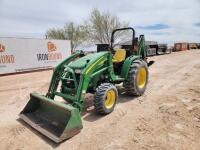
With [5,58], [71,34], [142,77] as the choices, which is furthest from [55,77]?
[71,34]

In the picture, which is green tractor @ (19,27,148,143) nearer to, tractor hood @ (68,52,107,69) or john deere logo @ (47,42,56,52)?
tractor hood @ (68,52,107,69)

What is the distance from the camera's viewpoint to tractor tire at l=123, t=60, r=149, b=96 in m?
5.88

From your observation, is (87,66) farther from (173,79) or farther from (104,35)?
(104,35)

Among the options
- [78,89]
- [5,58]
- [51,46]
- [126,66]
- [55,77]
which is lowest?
[78,89]

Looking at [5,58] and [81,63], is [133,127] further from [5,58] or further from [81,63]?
[5,58]

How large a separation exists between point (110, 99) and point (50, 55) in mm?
11625

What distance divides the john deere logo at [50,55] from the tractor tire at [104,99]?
11.2 metres

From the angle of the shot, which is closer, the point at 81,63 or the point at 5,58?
the point at 81,63

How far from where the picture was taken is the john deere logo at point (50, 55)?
15383 mm

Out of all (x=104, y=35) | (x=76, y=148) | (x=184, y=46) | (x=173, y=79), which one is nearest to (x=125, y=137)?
(x=76, y=148)

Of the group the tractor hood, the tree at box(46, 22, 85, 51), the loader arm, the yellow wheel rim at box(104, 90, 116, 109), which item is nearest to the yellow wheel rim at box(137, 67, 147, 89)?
the yellow wheel rim at box(104, 90, 116, 109)

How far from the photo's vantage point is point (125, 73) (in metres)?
5.88

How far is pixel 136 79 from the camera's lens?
598cm

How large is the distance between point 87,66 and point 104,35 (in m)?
28.4
